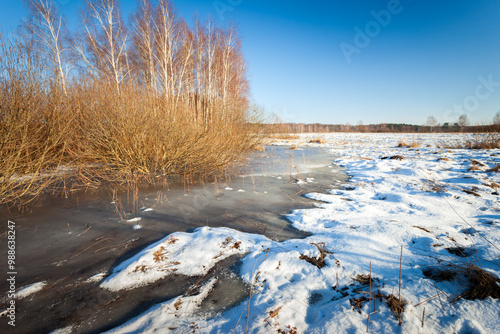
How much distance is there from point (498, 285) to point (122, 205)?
4.18 m

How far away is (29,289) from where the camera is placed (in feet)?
5.00

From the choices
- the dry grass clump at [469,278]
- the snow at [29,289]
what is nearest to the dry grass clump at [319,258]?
the dry grass clump at [469,278]

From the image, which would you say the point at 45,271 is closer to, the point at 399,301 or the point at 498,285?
the point at 399,301

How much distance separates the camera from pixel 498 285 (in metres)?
Result: 1.25

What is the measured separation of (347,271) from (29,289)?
2.47 m

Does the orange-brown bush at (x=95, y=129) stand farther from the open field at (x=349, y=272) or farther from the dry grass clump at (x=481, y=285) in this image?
the dry grass clump at (x=481, y=285)

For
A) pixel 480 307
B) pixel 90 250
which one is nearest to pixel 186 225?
pixel 90 250

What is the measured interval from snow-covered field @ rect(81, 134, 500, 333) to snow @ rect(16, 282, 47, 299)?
0.48 metres

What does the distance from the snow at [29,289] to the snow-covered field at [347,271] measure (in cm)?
48

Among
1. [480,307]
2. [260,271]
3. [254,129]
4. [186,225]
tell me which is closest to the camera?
[480,307]

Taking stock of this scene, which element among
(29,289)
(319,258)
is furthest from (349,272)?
(29,289)

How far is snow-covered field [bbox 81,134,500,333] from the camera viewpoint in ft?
3.81

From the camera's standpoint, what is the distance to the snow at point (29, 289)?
1475mm

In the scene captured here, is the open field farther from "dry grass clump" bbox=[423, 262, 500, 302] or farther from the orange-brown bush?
the orange-brown bush
